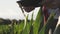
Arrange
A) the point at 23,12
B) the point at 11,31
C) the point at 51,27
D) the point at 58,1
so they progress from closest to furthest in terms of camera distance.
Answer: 1. the point at 58,1
2. the point at 51,27
3. the point at 23,12
4. the point at 11,31

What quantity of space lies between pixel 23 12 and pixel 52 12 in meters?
0.15

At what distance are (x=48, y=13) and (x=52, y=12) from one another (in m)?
0.04

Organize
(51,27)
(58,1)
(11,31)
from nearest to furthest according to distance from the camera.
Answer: (58,1) < (51,27) < (11,31)

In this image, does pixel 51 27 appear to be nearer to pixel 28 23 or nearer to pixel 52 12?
pixel 52 12

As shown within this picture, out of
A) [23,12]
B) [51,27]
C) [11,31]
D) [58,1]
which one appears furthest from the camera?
[11,31]

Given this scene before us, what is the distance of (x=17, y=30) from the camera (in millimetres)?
1041

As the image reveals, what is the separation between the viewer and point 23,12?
89cm

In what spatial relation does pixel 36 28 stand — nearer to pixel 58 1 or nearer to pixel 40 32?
pixel 40 32

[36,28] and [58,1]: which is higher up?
[58,1]

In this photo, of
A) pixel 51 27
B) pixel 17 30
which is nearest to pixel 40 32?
pixel 51 27

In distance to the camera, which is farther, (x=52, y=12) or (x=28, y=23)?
(x=28, y=23)

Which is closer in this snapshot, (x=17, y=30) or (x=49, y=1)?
(x=49, y=1)

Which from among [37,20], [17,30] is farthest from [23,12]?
[17,30]

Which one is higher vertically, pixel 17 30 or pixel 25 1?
pixel 25 1
